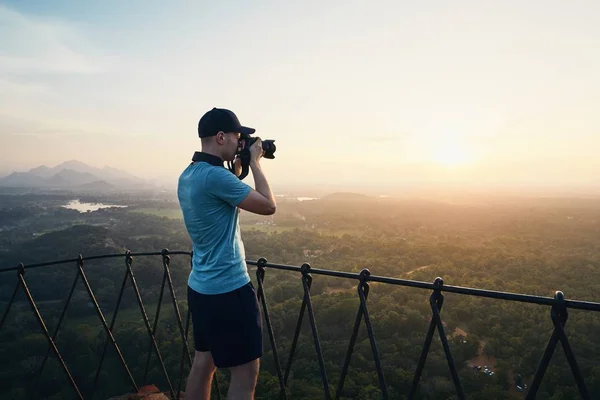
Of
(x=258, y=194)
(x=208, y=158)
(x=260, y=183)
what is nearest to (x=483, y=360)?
(x=260, y=183)

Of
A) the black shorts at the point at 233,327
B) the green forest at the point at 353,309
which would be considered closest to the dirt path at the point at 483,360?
the green forest at the point at 353,309

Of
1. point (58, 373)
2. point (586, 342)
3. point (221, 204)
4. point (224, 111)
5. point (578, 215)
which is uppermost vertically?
point (224, 111)

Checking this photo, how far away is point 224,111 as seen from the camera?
2.31 meters

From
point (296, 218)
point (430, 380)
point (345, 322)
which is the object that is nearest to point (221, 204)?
point (430, 380)

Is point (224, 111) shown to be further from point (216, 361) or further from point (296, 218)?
point (296, 218)

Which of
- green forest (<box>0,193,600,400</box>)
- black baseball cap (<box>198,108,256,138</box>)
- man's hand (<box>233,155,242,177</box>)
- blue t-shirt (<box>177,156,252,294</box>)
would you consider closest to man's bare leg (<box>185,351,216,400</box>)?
blue t-shirt (<box>177,156,252,294</box>)

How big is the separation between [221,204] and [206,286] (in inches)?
19.3

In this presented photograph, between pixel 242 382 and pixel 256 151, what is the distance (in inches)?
54.8

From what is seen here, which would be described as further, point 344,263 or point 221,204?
point 344,263

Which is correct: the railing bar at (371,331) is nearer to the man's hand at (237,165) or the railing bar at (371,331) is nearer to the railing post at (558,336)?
the railing post at (558,336)

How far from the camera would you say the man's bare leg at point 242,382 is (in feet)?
7.27

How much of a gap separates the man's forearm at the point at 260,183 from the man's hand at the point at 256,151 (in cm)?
3

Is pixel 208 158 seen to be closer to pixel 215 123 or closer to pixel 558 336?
pixel 215 123

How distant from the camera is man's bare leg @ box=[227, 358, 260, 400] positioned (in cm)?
222
